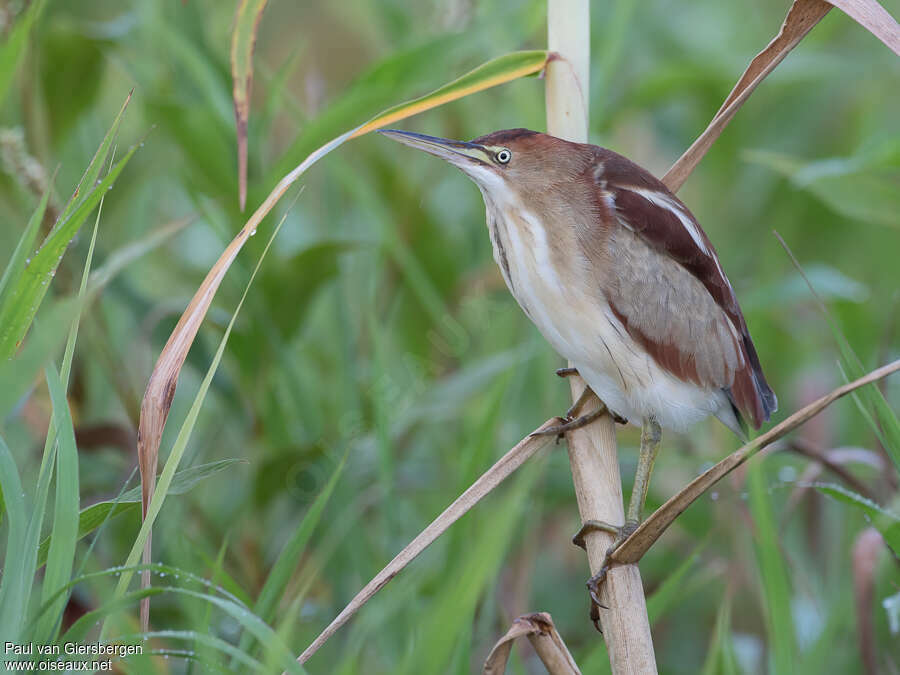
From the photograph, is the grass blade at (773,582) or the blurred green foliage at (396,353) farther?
the blurred green foliage at (396,353)

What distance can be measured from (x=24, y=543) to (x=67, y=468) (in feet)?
0.25

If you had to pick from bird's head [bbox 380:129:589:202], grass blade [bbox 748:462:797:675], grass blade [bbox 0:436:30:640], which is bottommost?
grass blade [bbox 0:436:30:640]

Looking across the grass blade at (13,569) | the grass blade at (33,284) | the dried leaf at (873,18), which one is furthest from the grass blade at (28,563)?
the dried leaf at (873,18)

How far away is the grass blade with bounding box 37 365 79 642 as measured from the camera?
2.93ft

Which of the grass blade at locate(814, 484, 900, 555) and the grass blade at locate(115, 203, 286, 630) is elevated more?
the grass blade at locate(814, 484, 900, 555)

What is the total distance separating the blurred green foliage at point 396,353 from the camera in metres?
1.55

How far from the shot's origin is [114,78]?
2762mm

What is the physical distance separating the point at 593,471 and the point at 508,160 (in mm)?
388

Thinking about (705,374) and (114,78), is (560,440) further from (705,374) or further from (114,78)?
(114,78)

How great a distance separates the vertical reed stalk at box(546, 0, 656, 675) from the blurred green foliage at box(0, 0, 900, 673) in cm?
11

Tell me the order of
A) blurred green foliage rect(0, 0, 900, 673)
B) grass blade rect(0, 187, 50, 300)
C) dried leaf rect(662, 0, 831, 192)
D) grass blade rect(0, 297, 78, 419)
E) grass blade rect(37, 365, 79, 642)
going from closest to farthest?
1. grass blade rect(0, 297, 78, 419)
2. grass blade rect(37, 365, 79, 642)
3. grass blade rect(0, 187, 50, 300)
4. dried leaf rect(662, 0, 831, 192)
5. blurred green foliage rect(0, 0, 900, 673)

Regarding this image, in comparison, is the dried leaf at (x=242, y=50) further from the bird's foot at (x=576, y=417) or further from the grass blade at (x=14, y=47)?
the bird's foot at (x=576, y=417)

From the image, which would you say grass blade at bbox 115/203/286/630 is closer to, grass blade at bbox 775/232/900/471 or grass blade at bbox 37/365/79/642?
grass blade at bbox 37/365/79/642

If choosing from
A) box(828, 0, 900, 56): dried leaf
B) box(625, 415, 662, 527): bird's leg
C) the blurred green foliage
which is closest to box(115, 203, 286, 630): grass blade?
the blurred green foliage
